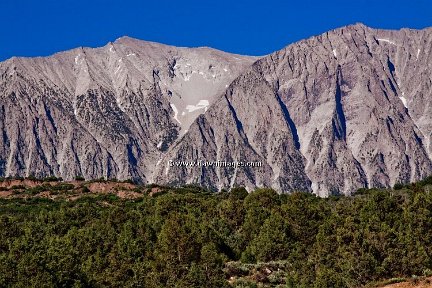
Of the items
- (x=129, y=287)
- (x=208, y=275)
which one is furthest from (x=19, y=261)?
(x=208, y=275)

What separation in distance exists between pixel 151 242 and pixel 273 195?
4095 centimetres

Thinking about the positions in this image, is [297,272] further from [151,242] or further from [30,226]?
[30,226]

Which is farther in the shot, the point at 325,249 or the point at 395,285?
the point at 325,249

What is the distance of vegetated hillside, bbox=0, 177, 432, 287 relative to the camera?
67688 mm

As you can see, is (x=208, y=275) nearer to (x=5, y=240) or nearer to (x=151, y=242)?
(x=151, y=242)

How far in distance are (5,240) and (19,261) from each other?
24.0m

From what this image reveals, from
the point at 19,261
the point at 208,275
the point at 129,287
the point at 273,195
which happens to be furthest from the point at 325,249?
the point at 273,195

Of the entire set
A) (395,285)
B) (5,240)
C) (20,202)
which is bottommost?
(395,285)

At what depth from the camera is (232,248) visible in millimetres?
95875

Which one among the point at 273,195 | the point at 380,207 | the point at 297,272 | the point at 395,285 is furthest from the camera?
the point at 273,195

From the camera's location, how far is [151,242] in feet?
293

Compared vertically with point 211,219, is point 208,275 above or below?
below

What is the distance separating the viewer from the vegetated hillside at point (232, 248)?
67688 millimetres

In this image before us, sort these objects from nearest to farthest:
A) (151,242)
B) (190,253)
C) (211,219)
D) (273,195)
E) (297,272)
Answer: (297,272), (190,253), (151,242), (211,219), (273,195)
